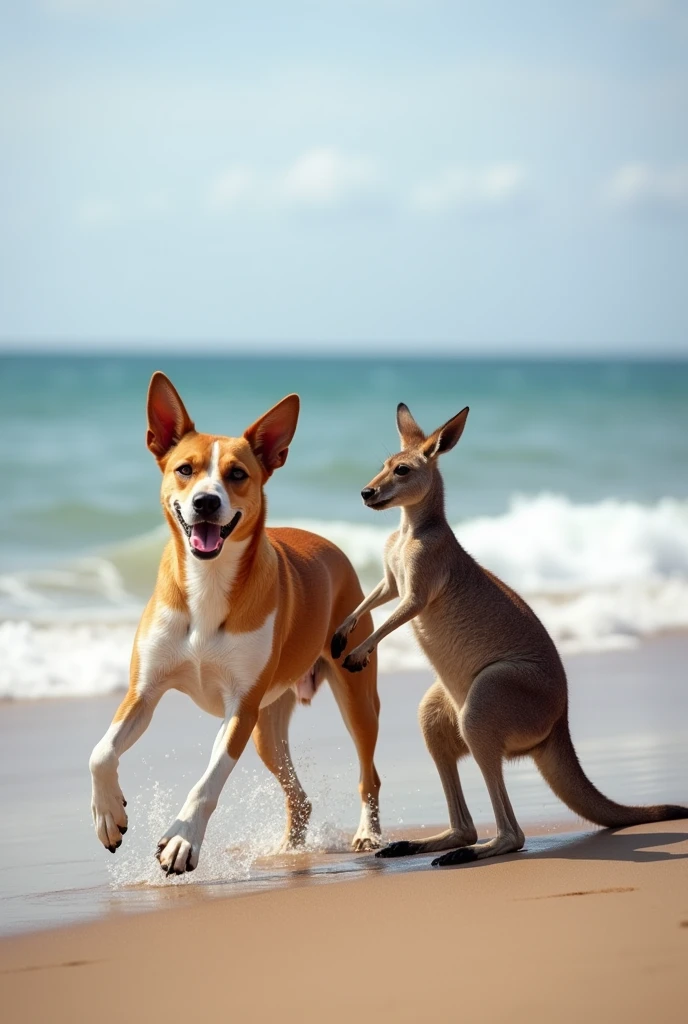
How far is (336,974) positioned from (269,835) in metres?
2.61

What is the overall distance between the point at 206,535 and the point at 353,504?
607 inches

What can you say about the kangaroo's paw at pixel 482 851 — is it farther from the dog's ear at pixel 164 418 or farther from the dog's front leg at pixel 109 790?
the dog's ear at pixel 164 418

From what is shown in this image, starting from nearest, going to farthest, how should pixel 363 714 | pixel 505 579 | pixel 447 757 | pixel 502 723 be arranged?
pixel 502 723 → pixel 447 757 → pixel 363 714 → pixel 505 579

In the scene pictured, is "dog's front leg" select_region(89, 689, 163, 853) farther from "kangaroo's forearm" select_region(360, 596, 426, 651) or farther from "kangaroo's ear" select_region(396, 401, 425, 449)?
"kangaroo's ear" select_region(396, 401, 425, 449)

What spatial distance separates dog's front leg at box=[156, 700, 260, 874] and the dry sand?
0.28 m

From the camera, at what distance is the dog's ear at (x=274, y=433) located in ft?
19.3

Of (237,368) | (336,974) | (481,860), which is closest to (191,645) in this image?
(481,860)

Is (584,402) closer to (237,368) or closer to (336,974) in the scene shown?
(237,368)

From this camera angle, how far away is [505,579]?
1579cm

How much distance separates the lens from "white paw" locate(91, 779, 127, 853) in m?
5.34

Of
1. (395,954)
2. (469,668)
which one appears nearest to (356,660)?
(469,668)

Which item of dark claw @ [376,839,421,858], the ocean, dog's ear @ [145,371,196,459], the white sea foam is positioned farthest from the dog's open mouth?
the ocean

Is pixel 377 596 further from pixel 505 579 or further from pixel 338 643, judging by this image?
pixel 505 579

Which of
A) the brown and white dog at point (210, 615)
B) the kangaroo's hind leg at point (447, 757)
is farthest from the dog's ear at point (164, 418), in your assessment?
the kangaroo's hind leg at point (447, 757)
